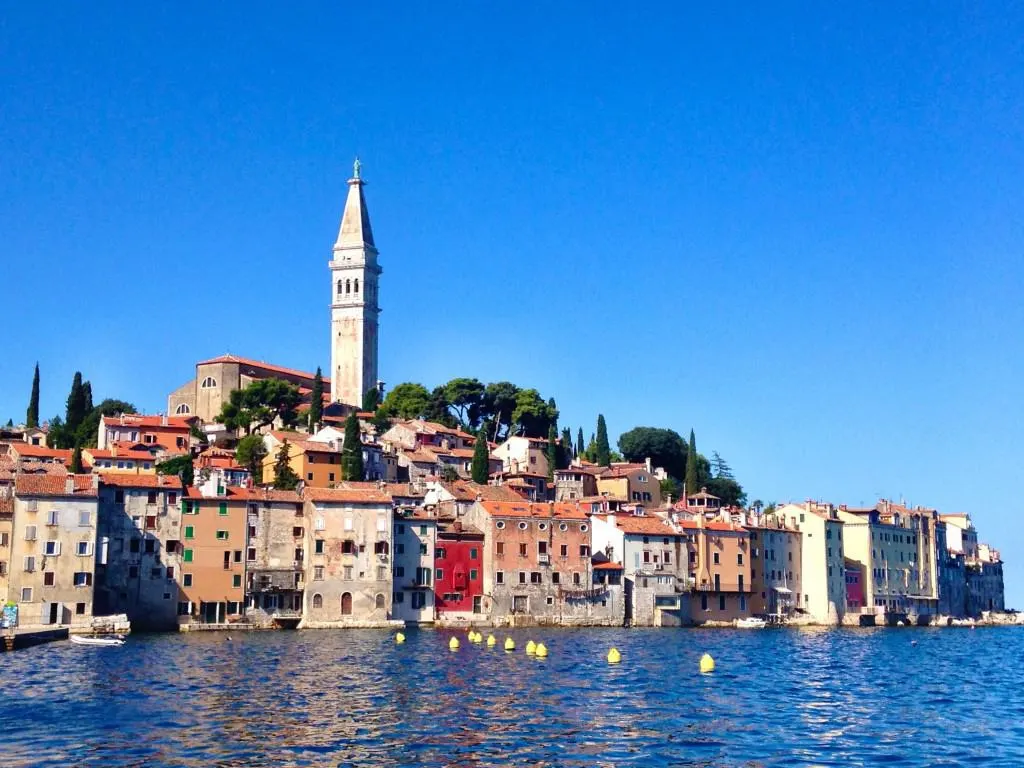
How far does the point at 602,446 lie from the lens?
11244 centimetres

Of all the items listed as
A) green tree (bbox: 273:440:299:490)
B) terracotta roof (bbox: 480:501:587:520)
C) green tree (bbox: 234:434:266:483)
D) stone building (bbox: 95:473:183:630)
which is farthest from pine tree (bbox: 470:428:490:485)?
stone building (bbox: 95:473:183:630)

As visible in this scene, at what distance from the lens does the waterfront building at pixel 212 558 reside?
68375 mm

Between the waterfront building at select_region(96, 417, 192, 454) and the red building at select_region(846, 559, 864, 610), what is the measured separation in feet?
169

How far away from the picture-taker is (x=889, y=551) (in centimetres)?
10212

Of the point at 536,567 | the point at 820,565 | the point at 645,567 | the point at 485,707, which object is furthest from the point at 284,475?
the point at 485,707

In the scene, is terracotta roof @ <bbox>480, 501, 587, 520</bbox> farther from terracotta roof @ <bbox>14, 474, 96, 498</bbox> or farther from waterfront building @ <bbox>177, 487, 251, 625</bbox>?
terracotta roof @ <bbox>14, 474, 96, 498</bbox>

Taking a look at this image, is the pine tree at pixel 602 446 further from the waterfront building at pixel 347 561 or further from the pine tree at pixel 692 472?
the waterfront building at pixel 347 561

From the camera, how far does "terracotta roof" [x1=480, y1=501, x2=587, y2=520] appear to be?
7869cm

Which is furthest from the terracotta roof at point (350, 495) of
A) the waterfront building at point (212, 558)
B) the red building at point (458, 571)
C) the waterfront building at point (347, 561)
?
the red building at point (458, 571)

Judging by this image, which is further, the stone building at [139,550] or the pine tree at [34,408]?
the pine tree at [34,408]

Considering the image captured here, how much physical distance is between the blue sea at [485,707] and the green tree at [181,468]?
76.3 ft

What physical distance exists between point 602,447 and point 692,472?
8778 millimetres

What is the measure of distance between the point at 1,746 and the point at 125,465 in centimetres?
6037

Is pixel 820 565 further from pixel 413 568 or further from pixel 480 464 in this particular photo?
pixel 413 568
